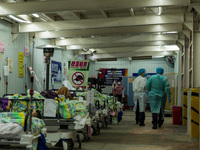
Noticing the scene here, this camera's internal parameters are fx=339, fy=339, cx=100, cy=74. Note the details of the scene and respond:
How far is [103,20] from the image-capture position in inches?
444

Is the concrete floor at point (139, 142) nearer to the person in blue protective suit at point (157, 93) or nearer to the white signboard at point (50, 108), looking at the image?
the white signboard at point (50, 108)

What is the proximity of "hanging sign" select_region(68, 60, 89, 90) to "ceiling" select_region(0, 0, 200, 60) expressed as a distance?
1.62 m

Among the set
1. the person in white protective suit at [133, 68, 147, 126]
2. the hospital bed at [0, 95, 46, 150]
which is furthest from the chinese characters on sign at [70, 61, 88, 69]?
the hospital bed at [0, 95, 46, 150]

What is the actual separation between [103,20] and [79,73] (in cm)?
213

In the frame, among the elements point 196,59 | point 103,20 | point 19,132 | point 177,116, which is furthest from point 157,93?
point 19,132

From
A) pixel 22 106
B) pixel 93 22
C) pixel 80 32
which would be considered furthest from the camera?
pixel 80 32

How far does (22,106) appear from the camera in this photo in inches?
216

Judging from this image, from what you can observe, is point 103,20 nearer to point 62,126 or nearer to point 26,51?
point 26,51

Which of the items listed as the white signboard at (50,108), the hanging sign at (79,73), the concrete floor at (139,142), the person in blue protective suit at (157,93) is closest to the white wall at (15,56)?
the hanging sign at (79,73)

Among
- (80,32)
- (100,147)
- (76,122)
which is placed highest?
(80,32)

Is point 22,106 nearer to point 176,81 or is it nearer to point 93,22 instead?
point 93,22

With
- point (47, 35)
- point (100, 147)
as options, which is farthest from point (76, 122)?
point (47, 35)

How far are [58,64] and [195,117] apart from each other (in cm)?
1059

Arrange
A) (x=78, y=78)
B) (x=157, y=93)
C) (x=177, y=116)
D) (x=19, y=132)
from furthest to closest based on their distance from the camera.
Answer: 1. (x=177, y=116)
2. (x=78, y=78)
3. (x=157, y=93)
4. (x=19, y=132)
